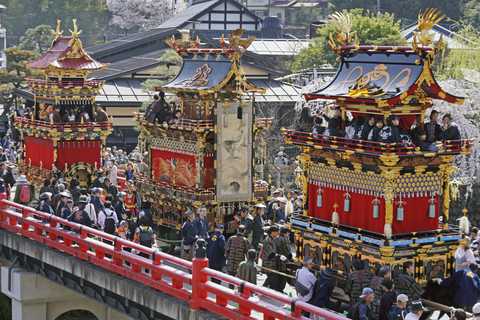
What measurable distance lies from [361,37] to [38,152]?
57.4 feet

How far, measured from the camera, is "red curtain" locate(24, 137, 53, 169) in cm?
3447

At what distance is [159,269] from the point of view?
64.2 feet

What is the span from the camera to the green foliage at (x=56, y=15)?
91.2 m

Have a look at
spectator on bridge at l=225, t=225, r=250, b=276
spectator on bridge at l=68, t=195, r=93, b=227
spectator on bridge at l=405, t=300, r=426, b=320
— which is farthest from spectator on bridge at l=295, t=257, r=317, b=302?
spectator on bridge at l=68, t=195, r=93, b=227

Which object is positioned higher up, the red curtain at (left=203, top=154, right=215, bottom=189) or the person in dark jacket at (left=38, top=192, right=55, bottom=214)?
the red curtain at (left=203, top=154, right=215, bottom=189)

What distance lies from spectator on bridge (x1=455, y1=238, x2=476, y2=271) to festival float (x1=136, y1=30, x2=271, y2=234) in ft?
29.6

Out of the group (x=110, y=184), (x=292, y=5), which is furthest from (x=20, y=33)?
(x=110, y=184)

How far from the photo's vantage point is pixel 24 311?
82.9 ft

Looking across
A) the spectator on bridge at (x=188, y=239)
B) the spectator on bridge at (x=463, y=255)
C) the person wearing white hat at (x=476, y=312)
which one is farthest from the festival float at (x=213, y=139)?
the person wearing white hat at (x=476, y=312)

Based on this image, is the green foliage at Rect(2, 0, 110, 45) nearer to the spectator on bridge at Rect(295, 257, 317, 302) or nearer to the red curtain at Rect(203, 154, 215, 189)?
the red curtain at Rect(203, 154, 215, 189)

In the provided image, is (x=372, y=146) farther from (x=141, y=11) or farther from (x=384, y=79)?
(x=141, y=11)

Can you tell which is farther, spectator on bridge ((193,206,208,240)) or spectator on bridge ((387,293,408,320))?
spectator on bridge ((193,206,208,240))

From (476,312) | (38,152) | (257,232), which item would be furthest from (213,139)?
(476,312)

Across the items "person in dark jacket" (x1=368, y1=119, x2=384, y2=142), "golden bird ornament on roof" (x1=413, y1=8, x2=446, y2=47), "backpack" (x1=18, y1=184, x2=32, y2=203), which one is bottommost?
"backpack" (x1=18, y1=184, x2=32, y2=203)
